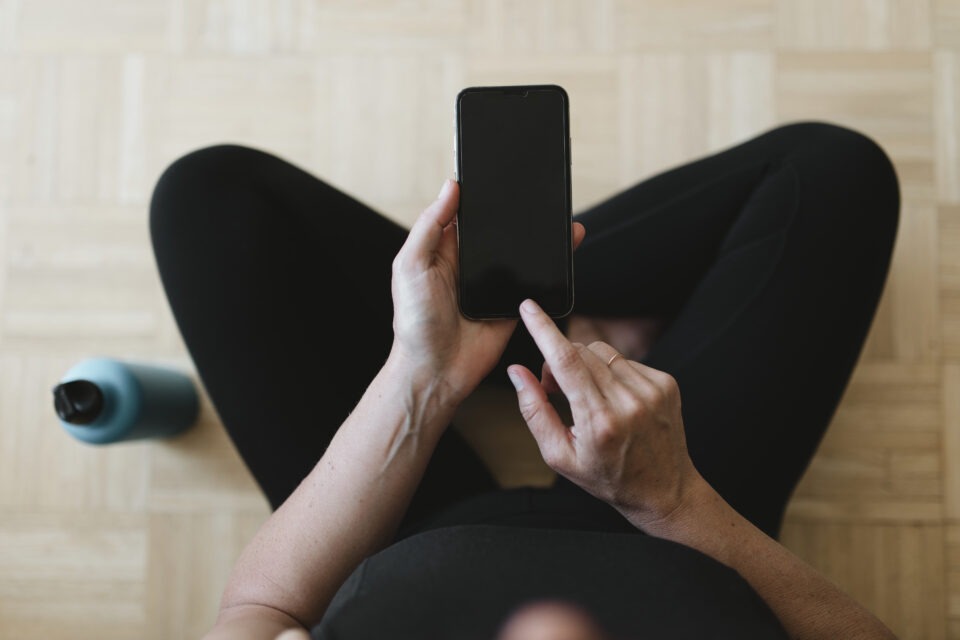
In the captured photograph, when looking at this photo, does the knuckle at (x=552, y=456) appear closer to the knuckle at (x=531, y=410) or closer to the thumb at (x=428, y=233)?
the knuckle at (x=531, y=410)

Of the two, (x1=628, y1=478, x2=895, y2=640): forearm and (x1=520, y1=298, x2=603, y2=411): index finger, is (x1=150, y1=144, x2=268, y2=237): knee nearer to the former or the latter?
(x1=520, y1=298, x2=603, y2=411): index finger

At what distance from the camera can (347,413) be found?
0.64m

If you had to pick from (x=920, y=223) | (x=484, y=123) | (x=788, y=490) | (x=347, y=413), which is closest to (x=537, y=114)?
(x=484, y=123)

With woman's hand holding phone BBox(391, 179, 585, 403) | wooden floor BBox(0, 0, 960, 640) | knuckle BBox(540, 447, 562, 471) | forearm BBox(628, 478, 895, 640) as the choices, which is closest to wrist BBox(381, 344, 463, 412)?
woman's hand holding phone BBox(391, 179, 585, 403)

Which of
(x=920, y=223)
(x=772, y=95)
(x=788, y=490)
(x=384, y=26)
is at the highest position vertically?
(x=384, y=26)

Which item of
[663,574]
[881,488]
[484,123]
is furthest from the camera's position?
[881,488]

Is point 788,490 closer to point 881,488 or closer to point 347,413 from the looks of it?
point 881,488

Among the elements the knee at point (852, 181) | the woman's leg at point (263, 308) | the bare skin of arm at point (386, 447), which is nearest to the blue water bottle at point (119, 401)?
the woman's leg at point (263, 308)

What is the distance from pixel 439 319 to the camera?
52cm

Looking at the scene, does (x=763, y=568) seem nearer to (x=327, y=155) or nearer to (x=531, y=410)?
(x=531, y=410)

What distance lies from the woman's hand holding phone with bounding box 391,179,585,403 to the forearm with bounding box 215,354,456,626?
1 centimetres

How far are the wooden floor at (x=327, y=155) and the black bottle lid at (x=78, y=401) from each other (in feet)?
0.65

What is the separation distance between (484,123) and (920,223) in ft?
2.27

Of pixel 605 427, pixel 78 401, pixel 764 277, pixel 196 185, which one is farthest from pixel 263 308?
pixel 764 277
